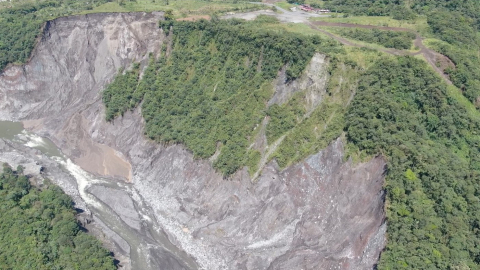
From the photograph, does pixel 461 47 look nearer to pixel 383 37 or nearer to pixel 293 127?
pixel 383 37

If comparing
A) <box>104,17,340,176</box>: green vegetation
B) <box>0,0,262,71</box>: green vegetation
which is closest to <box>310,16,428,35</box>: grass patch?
<box>104,17,340,176</box>: green vegetation

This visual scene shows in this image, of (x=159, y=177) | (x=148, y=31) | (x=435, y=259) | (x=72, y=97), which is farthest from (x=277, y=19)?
(x=435, y=259)

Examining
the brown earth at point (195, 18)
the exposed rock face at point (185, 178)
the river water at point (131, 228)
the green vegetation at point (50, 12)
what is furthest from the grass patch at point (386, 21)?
the river water at point (131, 228)

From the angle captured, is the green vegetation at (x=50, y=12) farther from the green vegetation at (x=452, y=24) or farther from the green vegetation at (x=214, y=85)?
the green vegetation at (x=452, y=24)

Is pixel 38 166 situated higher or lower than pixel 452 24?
lower

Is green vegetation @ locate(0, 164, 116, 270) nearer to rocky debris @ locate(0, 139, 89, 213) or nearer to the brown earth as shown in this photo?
rocky debris @ locate(0, 139, 89, 213)

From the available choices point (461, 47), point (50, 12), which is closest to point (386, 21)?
point (461, 47)

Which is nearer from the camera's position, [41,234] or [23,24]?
[41,234]
